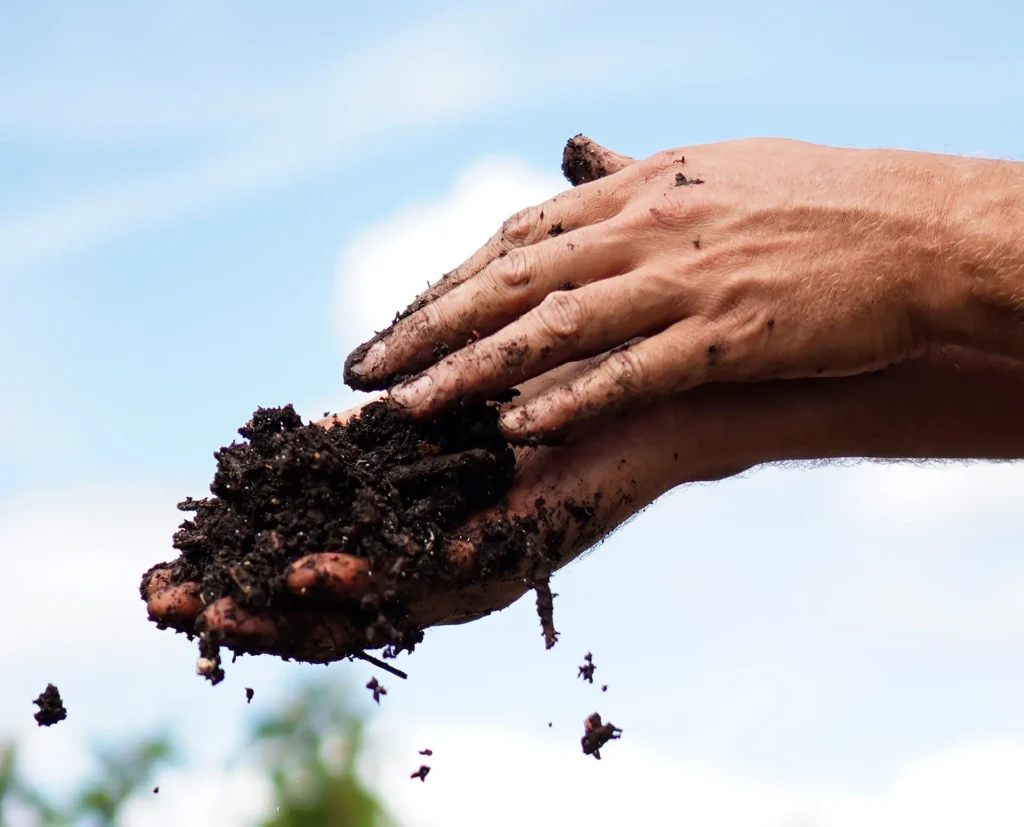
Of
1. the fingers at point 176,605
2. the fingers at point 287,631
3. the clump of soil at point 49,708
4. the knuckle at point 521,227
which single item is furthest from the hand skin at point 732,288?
the clump of soil at point 49,708

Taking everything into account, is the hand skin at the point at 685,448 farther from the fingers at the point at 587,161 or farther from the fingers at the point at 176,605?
the fingers at the point at 587,161

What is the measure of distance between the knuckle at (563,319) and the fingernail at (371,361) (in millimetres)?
454

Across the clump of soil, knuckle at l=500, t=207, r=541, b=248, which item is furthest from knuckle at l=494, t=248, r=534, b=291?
the clump of soil

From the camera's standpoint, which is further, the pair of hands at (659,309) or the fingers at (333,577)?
the pair of hands at (659,309)

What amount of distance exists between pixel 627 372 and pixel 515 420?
30 cm

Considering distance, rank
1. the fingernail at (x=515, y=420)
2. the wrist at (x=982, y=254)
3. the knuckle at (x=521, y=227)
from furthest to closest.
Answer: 1. the knuckle at (x=521, y=227)
2. the wrist at (x=982, y=254)
3. the fingernail at (x=515, y=420)

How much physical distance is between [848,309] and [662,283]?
493 millimetres

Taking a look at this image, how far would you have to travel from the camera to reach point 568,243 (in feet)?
8.19

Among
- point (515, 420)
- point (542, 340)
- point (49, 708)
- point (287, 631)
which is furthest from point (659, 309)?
point (49, 708)

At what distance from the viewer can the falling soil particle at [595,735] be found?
242 cm

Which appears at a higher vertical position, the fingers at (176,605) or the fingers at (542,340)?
the fingers at (542,340)

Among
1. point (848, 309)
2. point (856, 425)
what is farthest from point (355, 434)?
point (856, 425)

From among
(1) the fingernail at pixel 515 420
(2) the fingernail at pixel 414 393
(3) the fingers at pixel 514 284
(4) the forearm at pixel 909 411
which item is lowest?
(1) the fingernail at pixel 515 420

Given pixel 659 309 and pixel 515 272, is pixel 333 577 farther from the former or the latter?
pixel 659 309
